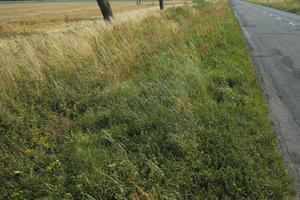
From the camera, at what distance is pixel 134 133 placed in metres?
2.87

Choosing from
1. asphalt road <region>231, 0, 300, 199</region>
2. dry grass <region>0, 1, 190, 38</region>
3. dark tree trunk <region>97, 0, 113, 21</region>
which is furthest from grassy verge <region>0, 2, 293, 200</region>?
dry grass <region>0, 1, 190, 38</region>

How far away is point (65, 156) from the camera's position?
2533 millimetres

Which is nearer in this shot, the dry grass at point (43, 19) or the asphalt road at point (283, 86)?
the asphalt road at point (283, 86)

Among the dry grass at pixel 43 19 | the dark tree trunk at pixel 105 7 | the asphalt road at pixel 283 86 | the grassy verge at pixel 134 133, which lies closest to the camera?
the grassy verge at pixel 134 133

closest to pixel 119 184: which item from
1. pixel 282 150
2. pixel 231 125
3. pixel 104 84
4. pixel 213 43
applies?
pixel 231 125

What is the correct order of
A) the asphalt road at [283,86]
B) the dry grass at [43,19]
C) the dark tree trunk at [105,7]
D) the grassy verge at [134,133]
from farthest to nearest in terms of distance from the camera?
1. the dry grass at [43,19]
2. the dark tree trunk at [105,7]
3. the asphalt road at [283,86]
4. the grassy verge at [134,133]

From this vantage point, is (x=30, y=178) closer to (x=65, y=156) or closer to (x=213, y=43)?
(x=65, y=156)

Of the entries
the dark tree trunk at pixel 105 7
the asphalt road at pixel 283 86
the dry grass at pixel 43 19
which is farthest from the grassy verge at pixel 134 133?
the dry grass at pixel 43 19

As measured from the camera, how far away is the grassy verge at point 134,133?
2.07m

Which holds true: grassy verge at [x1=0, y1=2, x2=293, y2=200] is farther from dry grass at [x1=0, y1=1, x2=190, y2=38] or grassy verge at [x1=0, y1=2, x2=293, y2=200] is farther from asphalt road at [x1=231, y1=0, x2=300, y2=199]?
dry grass at [x1=0, y1=1, x2=190, y2=38]

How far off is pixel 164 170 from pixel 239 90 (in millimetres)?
2638

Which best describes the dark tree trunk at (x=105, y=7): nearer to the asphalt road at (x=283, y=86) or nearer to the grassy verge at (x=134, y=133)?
the grassy verge at (x=134, y=133)

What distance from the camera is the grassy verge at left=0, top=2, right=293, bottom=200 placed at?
81.5 inches

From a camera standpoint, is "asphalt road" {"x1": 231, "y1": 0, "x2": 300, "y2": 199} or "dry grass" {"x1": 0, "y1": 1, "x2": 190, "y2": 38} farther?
"dry grass" {"x1": 0, "y1": 1, "x2": 190, "y2": 38}
